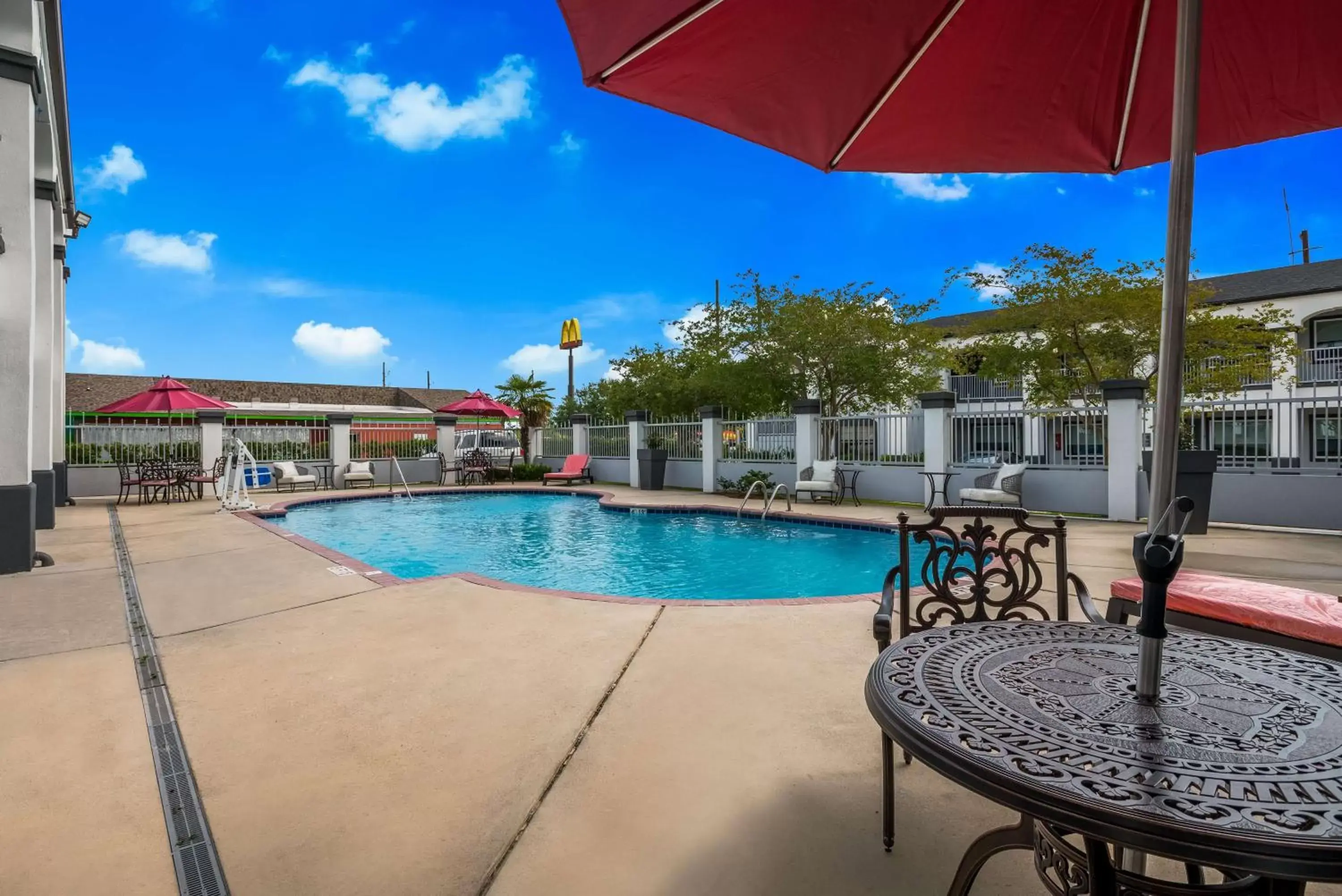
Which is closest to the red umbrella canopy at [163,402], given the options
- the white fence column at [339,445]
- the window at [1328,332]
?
the white fence column at [339,445]

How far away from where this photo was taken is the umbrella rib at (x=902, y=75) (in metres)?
2.30

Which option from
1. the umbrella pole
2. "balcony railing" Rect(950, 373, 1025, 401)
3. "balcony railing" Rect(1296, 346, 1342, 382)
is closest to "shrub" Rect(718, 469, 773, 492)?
"balcony railing" Rect(950, 373, 1025, 401)

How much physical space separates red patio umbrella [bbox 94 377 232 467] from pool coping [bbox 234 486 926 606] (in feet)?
9.59

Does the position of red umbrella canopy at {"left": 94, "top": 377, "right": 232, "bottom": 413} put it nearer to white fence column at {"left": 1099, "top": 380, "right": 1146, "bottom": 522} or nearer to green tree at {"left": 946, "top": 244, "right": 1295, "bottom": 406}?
white fence column at {"left": 1099, "top": 380, "right": 1146, "bottom": 522}

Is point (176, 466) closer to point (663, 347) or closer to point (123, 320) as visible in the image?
point (663, 347)

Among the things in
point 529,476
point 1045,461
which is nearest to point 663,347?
point 529,476

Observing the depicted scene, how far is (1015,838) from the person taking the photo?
130cm

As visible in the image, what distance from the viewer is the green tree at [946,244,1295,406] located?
471 inches

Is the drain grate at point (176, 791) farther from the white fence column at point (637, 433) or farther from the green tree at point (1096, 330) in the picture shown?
the green tree at point (1096, 330)

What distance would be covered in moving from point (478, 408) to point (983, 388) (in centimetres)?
1697

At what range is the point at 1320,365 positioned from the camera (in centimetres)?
1766

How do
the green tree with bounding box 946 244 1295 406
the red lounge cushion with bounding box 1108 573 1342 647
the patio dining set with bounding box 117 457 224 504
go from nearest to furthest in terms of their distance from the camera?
1. the red lounge cushion with bounding box 1108 573 1342 647
2. the green tree with bounding box 946 244 1295 406
3. the patio dining set with bounding box 117 457 224 504

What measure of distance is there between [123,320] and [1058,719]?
2041 inches

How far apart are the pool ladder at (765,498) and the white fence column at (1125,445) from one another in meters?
4.60
